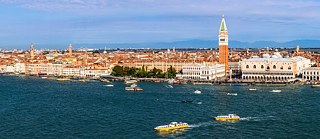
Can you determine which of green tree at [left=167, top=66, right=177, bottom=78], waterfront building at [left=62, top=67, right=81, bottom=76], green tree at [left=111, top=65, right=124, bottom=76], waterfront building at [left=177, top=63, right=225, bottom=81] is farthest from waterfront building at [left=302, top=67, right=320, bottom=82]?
waterfront building at [left=62, top=67, right=81, bottom=76]

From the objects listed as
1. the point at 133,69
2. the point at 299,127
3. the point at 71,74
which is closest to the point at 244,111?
the point at 299,127

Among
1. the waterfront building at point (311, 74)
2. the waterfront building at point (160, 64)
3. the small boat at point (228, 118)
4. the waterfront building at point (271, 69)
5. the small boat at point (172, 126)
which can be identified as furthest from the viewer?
the waterfront building at point (160, 64)

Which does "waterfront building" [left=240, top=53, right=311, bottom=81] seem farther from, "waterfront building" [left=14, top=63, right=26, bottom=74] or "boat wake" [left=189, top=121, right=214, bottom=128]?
"waterfront building" [left=14, top=63, right=26, bottom=74]

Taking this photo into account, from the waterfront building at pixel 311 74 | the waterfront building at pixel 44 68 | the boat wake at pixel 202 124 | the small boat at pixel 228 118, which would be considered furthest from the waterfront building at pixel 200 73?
the boat wake at pixel 202 124

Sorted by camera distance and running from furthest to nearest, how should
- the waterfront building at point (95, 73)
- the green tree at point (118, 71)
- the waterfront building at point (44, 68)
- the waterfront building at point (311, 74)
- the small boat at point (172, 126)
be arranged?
the waterfront building at point (44, 68), the waterfront building at point (95, 73), the green tree at point (118, 71), the waterfront building at point (311, 74), the small boat at point (172, 126)

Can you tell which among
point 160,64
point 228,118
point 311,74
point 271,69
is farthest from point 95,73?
point 228,118

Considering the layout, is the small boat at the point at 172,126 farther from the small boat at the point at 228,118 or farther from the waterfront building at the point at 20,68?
the waterfront building at the point at 20,68
